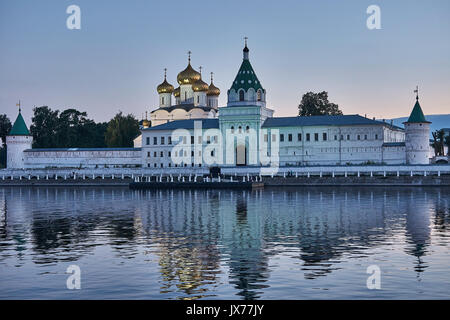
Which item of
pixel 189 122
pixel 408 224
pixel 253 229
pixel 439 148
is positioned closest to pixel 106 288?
pixel 253 229

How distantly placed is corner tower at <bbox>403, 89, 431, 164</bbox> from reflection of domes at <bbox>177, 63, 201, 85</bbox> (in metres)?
31.5

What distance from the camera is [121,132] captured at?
87.5 metres

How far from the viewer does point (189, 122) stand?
248 ft

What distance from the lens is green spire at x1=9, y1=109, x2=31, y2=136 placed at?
249ft

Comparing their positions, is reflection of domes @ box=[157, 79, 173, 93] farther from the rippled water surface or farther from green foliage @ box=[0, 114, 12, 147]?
the rippled water surface

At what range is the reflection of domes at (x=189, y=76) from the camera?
274 feet

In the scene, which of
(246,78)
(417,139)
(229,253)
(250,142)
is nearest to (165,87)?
(246,78)

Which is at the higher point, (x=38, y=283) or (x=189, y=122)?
(x=189, y=122)

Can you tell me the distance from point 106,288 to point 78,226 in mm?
12109

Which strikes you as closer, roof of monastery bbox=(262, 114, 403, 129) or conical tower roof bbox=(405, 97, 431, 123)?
conical tower roof bbox=(405, 97, 431, 123)

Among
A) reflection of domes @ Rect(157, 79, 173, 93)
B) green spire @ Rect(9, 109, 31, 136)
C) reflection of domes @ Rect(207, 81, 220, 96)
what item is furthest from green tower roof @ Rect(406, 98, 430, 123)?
green spire @ Rect(9, 109, 31, 136)

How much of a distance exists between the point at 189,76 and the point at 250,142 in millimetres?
18298

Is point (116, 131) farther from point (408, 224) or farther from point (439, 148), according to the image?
point (408, 224)

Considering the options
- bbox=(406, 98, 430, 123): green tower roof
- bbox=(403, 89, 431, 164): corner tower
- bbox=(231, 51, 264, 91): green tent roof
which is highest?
bbox=(231, 51, 264, 91): green tent roof
